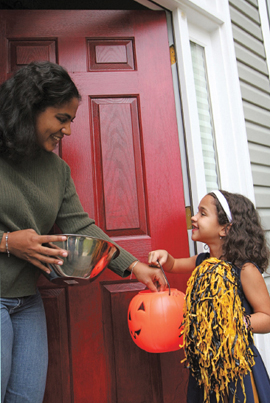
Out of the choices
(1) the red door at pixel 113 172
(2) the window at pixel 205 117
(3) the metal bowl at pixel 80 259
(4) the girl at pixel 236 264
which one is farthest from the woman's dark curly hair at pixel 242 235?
(3) the metal bowl at pixel 80 259

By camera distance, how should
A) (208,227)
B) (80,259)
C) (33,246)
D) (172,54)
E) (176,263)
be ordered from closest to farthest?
(33,246)
(80,259)
(208,227)
(176,263)
(172,54)

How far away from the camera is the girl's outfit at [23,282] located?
4.18 ft

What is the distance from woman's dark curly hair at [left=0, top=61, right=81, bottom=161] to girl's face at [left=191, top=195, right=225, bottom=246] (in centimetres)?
91

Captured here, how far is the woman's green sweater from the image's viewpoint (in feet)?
4.26

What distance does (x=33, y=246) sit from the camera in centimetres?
120

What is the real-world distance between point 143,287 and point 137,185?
0.60 meters

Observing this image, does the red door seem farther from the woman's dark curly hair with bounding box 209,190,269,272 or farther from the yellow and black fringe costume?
the yellow and black fringe costume

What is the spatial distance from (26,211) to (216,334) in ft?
2.97

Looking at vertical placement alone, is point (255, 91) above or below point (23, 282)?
above

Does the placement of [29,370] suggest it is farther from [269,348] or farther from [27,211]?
[269,348]

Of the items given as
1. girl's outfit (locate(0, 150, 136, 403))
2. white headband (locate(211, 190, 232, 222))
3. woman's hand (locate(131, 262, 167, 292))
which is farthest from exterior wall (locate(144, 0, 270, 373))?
girl's outfit (locate(0, 150, 136, 403))

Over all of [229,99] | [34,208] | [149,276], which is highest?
[229,99]

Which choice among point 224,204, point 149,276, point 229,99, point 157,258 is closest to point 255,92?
point 229,99

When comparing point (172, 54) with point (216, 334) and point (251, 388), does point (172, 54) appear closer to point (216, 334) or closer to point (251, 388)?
point (216, 334)
